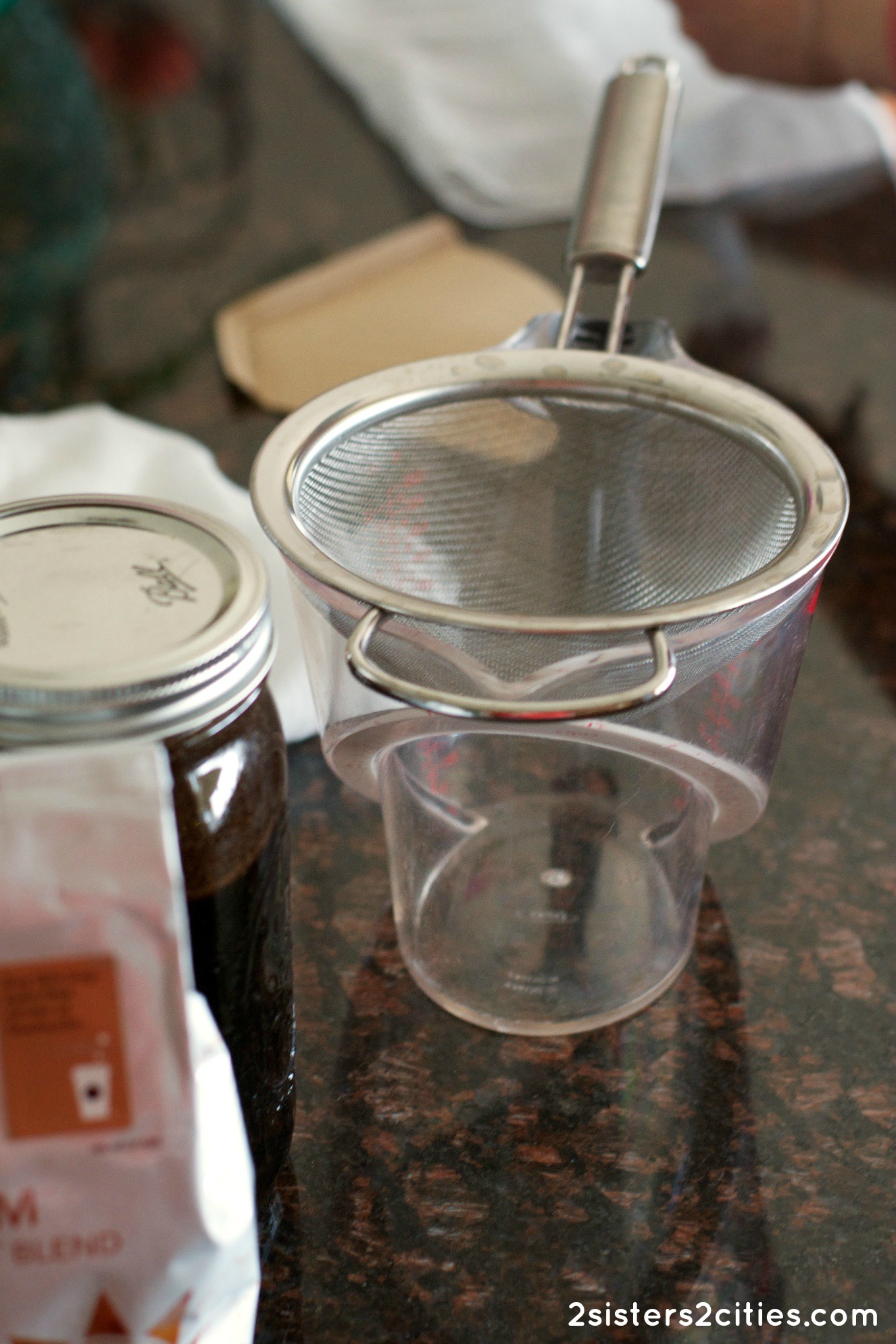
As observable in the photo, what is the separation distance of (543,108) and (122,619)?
3.62ft

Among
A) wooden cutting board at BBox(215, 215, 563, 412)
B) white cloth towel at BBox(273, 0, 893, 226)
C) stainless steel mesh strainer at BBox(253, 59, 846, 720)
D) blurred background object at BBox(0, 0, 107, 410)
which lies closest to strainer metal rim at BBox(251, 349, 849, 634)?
stainless steel mesh strainer at BBox(253, 59, 846, 720)

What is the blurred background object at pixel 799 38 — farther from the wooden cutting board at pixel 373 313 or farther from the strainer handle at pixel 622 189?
the strainer handle at pixel 622 189

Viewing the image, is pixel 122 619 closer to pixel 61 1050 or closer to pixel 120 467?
pixel 61 1050

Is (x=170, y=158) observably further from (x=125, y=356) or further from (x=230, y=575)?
(x=230, y=575)

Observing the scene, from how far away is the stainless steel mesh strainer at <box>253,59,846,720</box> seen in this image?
0.44 metres

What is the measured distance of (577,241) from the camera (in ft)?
2.18

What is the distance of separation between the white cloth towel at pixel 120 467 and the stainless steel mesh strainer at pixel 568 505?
11cm

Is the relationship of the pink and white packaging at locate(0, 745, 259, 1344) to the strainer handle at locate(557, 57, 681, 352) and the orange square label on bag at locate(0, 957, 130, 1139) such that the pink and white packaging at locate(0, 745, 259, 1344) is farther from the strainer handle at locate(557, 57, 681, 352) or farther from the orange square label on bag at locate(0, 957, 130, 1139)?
the strainer handle at locate(557, 57, 681, 352)

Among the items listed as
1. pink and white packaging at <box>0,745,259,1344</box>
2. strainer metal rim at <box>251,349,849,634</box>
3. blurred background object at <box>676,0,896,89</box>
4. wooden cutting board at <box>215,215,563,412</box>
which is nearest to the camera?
pink and white packaging at <box>0,745,259,1344</box>

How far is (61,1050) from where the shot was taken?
0.30m

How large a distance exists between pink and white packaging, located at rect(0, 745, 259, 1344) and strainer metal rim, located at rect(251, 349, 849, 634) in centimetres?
14

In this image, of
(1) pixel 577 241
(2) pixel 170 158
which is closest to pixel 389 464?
(1) pixel 577 241

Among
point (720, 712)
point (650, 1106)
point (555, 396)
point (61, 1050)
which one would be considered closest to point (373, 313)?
point (555, 396)

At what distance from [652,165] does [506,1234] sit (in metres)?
0.53
